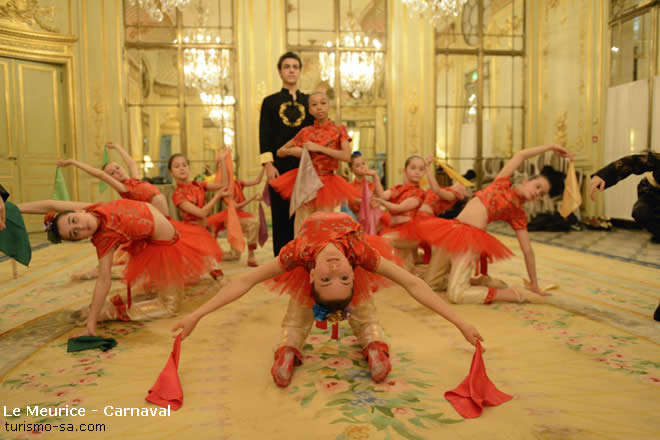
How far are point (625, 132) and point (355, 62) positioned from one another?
14.9 ft

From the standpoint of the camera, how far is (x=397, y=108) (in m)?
7.89

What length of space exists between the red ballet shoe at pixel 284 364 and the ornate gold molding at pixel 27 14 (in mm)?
7289

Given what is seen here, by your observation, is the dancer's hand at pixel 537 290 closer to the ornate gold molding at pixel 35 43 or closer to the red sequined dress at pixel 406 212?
the red sequined dress at pixel 406 212

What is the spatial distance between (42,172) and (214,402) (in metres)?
6.87

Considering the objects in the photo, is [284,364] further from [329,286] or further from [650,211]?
[650,211]

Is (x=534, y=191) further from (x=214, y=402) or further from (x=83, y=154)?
(x=83, y=154)

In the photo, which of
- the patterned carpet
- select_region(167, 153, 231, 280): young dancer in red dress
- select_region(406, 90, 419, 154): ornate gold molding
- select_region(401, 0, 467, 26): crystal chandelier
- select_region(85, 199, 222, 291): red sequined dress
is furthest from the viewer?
select_region(406, 90, 419, 154): ornate gold molding

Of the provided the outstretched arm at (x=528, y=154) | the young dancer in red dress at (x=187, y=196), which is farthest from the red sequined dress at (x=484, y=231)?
the young dancer in red dress at (x=187, y=196)

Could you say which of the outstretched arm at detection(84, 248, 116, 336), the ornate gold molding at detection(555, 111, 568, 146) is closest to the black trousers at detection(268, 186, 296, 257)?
the outstretched arm at detection(84, 248, 116, 336)

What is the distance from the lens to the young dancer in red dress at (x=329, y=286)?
153cm

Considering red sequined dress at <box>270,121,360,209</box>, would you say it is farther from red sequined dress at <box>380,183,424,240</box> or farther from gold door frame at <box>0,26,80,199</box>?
gold door frame at <box>0,26,80,199</box>

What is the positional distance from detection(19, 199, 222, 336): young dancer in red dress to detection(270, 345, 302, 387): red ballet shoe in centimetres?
104

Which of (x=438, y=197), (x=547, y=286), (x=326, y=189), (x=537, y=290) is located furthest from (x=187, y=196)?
(x=547, y=286)

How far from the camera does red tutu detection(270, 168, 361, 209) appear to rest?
2.90m
